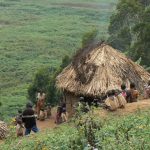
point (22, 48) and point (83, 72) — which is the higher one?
point (83, 72)

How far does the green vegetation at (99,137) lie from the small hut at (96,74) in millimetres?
5752

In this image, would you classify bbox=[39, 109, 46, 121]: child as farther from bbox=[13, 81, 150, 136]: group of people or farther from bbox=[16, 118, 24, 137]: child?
bbox=[16, 118, 24, 137]: child

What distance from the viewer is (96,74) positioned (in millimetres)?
17297

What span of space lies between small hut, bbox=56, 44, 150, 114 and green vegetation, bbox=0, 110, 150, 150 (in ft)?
18.9

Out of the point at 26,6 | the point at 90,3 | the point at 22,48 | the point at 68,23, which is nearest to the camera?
the point at 22,48

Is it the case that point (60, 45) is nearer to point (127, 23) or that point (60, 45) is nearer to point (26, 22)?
point (26, 22)

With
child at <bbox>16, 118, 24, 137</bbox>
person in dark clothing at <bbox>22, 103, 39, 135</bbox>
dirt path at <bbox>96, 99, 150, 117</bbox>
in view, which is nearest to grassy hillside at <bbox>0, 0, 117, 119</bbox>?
child at <bbox>16, 118, 24, 137</bbox>

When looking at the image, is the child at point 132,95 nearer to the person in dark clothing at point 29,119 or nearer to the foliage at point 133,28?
the person in dark clothing at point 29,119

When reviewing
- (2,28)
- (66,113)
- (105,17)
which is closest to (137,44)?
(66,113)

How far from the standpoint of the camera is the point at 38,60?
41.1 m

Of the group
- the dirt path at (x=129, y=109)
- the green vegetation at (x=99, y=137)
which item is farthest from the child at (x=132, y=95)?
the green vegetation at (x=99, y=137)

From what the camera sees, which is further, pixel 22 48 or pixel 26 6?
pixel 26 6

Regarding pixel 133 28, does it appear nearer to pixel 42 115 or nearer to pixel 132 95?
pixel 42 115

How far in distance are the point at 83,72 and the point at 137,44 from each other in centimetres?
792
